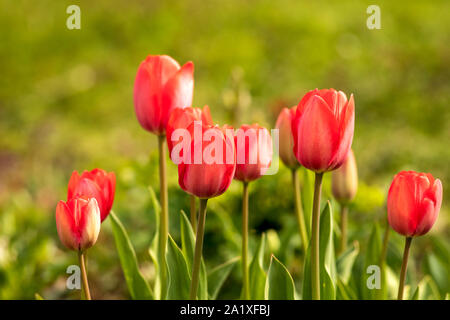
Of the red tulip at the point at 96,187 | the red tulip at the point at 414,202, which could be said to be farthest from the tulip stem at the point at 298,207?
the red tulip at the point at 96,187

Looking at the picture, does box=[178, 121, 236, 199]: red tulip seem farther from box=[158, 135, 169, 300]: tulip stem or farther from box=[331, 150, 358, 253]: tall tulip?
box=[331, 150, 358, 253]: tall tulip

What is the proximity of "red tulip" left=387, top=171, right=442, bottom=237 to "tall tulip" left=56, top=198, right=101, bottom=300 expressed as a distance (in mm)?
518

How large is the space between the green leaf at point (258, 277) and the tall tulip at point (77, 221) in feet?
1.24

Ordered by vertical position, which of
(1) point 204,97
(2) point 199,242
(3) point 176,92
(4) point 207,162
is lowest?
(2) point 199,242

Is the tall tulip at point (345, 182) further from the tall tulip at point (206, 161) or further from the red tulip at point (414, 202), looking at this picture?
the tall tulip at point (206, 161)

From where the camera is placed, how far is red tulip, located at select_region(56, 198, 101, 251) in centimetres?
100

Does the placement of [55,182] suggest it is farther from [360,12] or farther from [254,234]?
[360,12]

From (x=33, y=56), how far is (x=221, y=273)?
3949 millimetres

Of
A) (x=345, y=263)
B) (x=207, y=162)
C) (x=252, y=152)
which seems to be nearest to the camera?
(x=207, y=162)

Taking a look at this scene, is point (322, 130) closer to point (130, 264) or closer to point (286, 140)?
point (286, 140)

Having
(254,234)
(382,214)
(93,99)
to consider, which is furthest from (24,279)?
(93,99)

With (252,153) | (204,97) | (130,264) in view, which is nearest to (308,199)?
(252,153)

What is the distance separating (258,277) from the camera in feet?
4.07

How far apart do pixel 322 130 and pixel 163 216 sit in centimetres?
41
